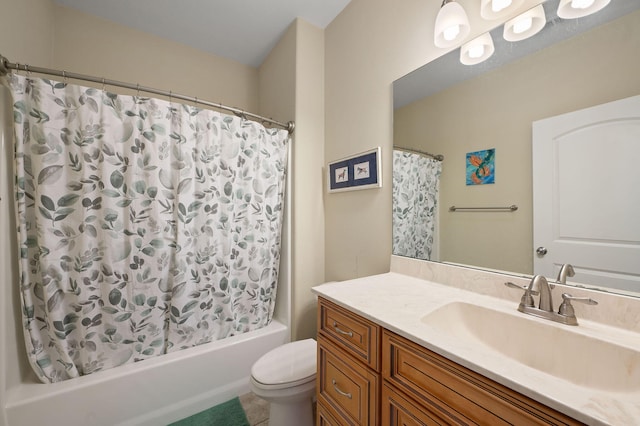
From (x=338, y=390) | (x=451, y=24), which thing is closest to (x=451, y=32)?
(x=451, y=24)

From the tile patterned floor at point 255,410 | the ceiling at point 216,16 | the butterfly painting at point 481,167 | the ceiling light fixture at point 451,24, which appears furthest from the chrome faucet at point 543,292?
the ceiling at point 216,16

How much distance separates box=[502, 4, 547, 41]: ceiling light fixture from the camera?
2.95ft

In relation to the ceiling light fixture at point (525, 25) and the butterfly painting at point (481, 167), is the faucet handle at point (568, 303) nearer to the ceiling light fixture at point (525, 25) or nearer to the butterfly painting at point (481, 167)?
the butterfly painting at point (481, 167)

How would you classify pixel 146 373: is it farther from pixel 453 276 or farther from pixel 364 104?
pixel 364 104

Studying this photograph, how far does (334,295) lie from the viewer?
1004 mm

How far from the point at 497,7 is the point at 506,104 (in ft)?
1.21

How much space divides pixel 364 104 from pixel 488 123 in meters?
0.76

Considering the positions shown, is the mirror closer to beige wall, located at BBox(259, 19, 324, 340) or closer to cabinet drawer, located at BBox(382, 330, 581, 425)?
cabinet drawer, located at BBox(382, 330, 581, 425)

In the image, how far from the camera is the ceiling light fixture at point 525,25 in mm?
899

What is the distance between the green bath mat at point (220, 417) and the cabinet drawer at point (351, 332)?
938mm

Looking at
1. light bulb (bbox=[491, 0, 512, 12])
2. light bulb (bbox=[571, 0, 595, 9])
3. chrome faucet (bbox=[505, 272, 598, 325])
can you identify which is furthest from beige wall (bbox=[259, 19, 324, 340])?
light bulb (bbox=[571, 0, 595, 9])

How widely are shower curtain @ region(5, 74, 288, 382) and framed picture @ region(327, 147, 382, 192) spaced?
1.52 ft

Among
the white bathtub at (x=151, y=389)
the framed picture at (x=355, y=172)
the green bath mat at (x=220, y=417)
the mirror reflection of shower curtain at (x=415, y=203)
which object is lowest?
the green bath mat at (x=220, y=417)

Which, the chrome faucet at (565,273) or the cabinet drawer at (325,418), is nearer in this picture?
the chrome faucet at (565,273)
